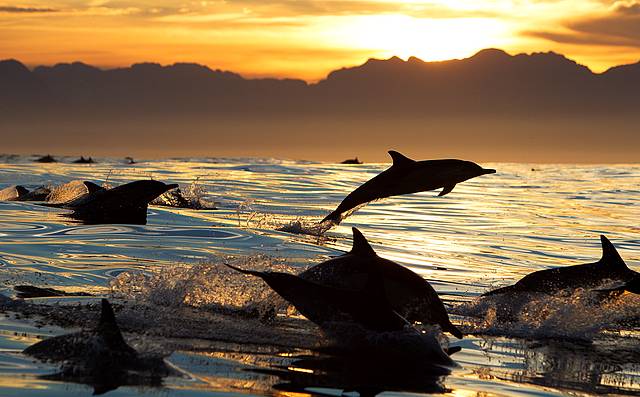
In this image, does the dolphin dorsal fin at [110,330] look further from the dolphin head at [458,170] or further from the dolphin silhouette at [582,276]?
the dolphin head at [458,170]

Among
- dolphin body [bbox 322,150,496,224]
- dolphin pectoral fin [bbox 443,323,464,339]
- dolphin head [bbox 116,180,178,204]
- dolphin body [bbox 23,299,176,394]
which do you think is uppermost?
dolphin body [bbox 322,150,496,224]

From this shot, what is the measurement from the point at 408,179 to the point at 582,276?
396 centimetres

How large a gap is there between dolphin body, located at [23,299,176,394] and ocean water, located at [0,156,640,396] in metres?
0.16

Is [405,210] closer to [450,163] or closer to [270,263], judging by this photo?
[450,163]

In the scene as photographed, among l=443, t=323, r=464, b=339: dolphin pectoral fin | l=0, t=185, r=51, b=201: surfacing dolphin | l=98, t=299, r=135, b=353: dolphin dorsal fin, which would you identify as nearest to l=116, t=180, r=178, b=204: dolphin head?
l=0, t=185, r=51, b=201: surfacing dolphin

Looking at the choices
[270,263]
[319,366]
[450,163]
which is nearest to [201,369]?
[319,366]

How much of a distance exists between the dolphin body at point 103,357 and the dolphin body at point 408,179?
6.71 meters

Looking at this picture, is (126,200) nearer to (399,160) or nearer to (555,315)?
(399,160)

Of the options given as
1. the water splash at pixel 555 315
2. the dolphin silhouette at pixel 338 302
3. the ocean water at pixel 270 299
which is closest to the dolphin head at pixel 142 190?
the ocean water at pixel 270 299

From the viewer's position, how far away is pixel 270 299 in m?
9.95

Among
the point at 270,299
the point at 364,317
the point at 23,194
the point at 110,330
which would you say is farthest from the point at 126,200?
the point at 110,330

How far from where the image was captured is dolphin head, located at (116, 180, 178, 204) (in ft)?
65.8

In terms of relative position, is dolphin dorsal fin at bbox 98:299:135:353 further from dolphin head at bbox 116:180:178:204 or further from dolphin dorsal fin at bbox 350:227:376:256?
dolphin head at bbox 116:180:178:204

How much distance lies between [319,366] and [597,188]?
40087mm
